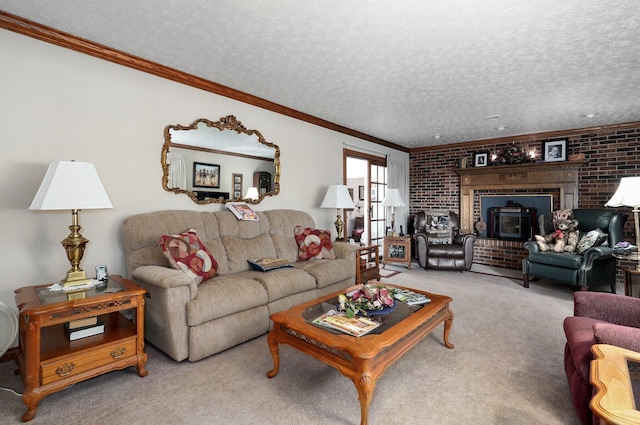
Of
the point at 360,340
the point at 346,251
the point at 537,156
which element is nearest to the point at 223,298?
the point at 360,340

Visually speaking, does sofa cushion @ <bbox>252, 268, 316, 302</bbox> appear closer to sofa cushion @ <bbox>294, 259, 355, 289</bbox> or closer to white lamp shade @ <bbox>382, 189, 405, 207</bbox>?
sofa cushion @ <bbox>294, 259, 355, 289</bbox>

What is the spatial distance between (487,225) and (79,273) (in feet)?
20.2

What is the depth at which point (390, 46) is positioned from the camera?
2.44 metres

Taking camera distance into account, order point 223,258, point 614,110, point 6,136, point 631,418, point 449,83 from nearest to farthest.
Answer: point 631,418, point 6,136, point 223,258, point 449,83, point 614,110

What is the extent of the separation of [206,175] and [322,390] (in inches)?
93.7

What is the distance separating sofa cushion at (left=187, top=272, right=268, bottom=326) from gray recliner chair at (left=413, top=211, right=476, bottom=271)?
11.2 feet

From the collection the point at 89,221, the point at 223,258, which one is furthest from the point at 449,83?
the point at 89,221

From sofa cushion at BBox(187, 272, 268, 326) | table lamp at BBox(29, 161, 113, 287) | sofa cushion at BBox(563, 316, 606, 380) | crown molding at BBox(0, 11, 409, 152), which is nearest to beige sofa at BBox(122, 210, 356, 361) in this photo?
sofa cushion at BBox(187, 272, 268, 326)

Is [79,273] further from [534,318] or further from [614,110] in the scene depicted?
[614,110]

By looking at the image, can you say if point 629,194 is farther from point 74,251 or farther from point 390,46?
point 74,251

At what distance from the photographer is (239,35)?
231cm

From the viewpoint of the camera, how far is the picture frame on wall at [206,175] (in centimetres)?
322

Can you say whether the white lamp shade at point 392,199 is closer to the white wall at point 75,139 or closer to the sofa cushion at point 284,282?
the sofa cushion at point 284,282

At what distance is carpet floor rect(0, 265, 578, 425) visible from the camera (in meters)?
1.64
